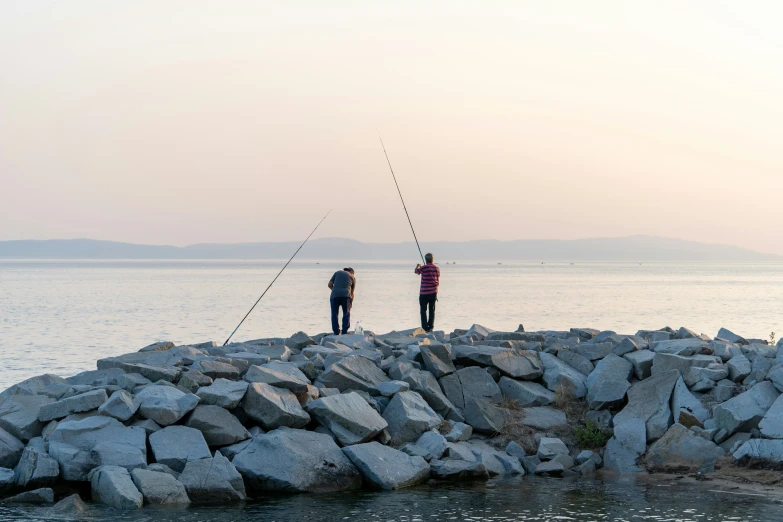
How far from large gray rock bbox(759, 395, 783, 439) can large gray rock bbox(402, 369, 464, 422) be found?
396 cm

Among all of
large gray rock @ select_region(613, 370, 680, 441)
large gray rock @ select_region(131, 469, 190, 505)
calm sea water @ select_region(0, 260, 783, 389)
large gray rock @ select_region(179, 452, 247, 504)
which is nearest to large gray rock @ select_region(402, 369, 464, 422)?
large gray rock @ select_region(613, 370, 680, 441)

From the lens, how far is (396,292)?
189 ft

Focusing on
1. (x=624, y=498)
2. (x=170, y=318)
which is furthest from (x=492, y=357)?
(x=170, y=318)

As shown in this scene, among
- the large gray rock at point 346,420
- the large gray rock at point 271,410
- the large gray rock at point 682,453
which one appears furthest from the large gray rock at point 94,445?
the large gray rock at point 682,453

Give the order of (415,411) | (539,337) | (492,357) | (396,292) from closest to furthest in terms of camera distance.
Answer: (415,411), (492,357), (539,337), (396,292)

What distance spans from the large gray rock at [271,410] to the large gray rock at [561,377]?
4187 mm

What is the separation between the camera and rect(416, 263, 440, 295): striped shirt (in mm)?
18250

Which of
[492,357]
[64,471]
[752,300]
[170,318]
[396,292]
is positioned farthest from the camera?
[396,292]

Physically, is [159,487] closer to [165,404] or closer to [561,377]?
[165,404]

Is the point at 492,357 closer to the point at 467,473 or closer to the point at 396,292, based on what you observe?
the point at 467,473

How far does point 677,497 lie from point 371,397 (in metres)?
4.27

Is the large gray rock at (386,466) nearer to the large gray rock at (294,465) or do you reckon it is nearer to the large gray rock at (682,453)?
the large gray rock at (294,465)

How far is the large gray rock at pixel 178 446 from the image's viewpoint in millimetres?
10508

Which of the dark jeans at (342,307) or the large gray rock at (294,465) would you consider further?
the dark jeans at (342,307)
